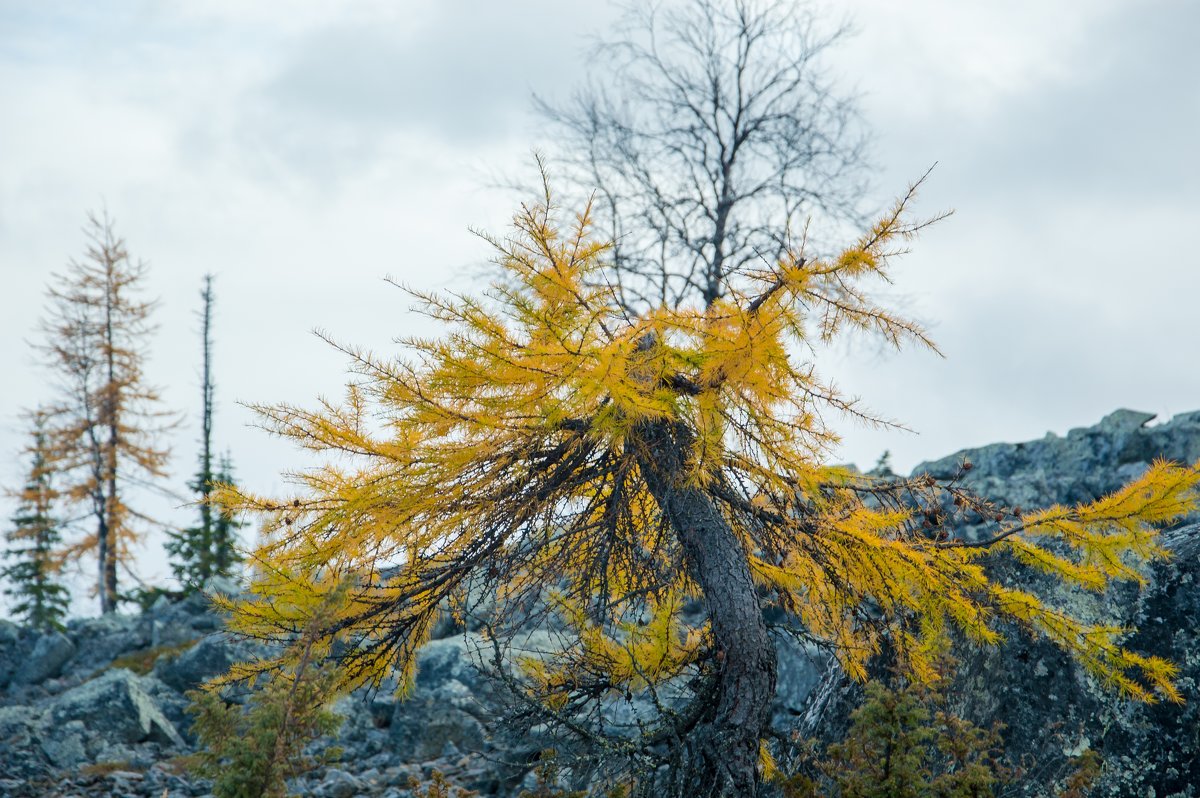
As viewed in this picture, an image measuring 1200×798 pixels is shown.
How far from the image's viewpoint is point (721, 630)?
5.61 meters

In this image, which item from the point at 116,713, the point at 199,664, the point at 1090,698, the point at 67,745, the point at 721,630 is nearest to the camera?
the point at 721,630

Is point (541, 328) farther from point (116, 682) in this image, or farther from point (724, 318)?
point (116, 682)

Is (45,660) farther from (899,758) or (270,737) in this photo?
(899,758)

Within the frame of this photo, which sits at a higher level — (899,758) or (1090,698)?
(1090,698)

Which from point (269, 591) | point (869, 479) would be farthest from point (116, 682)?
point (869, 479)

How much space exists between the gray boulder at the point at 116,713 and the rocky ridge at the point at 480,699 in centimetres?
2

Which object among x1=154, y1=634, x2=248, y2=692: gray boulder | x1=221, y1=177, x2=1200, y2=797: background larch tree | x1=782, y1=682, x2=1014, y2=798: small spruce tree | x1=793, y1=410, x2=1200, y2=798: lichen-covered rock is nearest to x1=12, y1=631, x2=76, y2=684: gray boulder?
x1=154, y1=634, x2=248, y2=692: gray boulder

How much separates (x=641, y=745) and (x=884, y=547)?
73.5 inches

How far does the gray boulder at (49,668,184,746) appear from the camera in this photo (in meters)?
9.89

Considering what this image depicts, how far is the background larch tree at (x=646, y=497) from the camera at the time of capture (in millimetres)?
4902

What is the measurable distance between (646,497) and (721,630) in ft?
3.87

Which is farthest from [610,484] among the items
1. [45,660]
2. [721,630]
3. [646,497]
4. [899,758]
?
[45,660]

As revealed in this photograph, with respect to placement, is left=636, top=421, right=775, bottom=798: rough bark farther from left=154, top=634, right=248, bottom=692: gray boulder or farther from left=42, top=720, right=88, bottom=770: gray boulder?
left=154, top=634, right=248, bottom=692: gray boulder

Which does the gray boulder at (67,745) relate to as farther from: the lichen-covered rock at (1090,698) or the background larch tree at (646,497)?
the lichen-covered rock at (1090,698)
